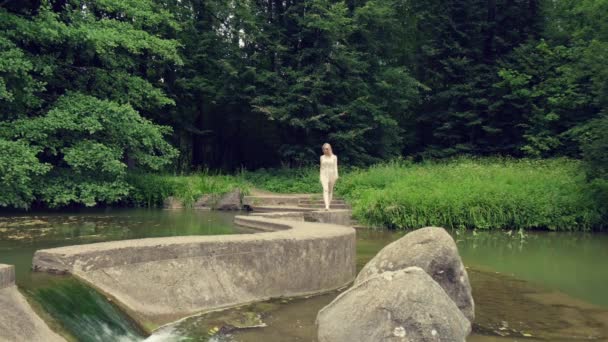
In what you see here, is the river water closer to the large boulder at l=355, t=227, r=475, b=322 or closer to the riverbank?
the large boulder at l=355, t=227, r=475, b=322

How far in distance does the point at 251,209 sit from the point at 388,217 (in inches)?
188

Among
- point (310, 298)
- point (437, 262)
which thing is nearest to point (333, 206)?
point (310, 298)

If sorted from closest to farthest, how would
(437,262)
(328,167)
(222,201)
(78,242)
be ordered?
(437,262), (78,242), (328,167), (222,201)

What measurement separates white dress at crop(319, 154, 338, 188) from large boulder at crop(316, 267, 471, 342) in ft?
28.6

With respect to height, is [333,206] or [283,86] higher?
[283,86]

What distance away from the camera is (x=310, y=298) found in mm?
9578

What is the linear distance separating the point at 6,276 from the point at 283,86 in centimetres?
2310

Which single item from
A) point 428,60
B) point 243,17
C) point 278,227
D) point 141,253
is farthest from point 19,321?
point 428,60

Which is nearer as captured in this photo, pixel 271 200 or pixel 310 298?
→ pixel 310 298

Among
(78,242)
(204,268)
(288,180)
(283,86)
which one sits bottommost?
(204,268)

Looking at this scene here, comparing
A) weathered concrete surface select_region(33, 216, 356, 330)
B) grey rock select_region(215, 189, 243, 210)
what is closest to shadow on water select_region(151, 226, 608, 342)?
weathered concrete surface select_region(33, 216, 356, 330)

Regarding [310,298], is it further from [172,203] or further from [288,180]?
[288,180]

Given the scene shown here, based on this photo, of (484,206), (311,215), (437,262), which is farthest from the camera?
(484,206)

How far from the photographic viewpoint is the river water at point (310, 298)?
6.99 metres
